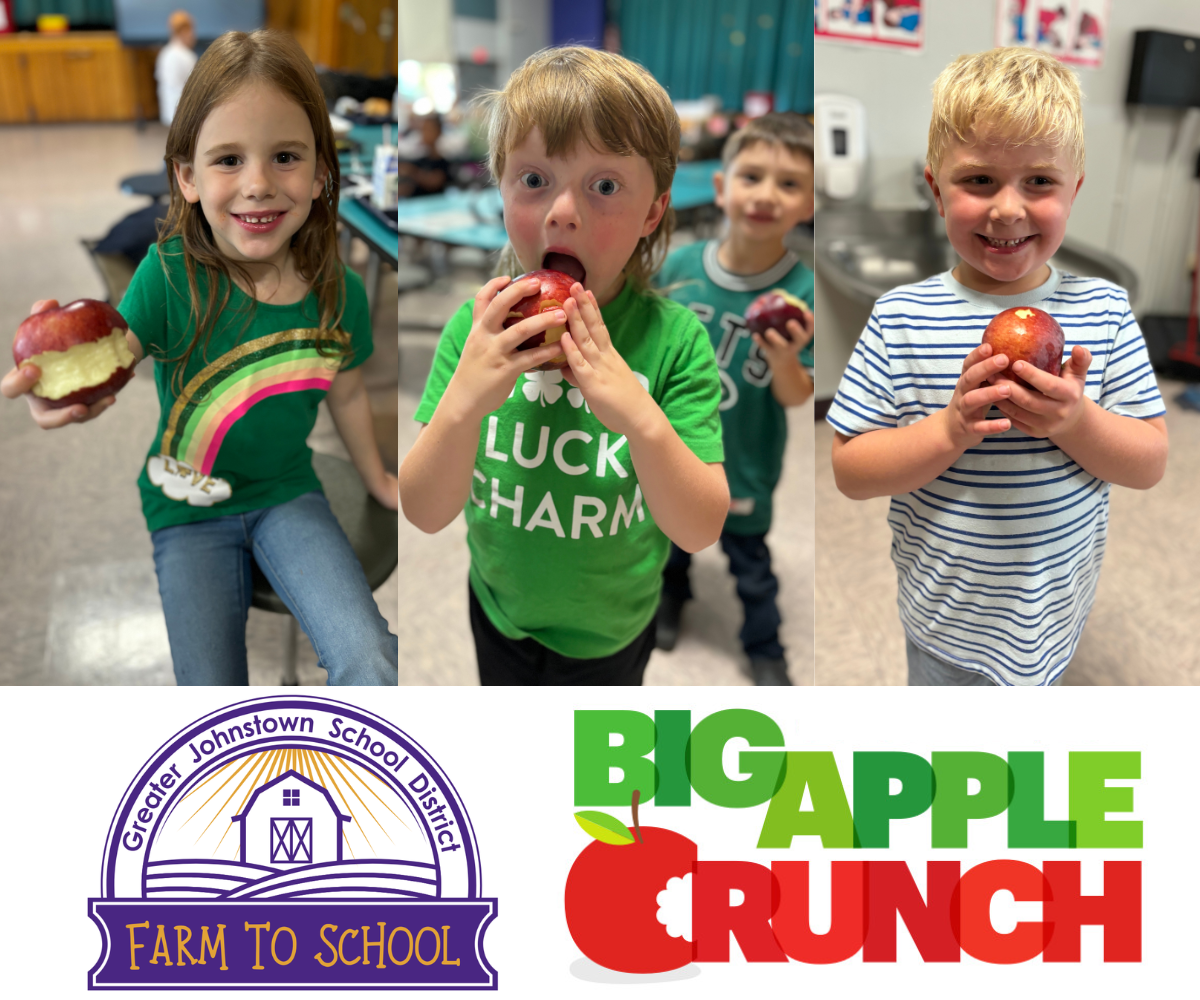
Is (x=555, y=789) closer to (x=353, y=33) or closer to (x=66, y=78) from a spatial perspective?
(x=353, y=33)

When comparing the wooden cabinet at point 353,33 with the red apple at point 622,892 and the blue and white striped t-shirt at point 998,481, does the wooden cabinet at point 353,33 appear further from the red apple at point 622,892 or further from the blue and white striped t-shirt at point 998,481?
the red apple at point 622,892

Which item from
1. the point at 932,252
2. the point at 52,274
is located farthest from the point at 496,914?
the point at 52,274

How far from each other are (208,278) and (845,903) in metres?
0.98

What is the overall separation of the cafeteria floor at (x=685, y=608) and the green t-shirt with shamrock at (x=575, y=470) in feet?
1.89

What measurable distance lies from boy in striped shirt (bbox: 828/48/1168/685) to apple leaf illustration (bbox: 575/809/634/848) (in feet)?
1.44

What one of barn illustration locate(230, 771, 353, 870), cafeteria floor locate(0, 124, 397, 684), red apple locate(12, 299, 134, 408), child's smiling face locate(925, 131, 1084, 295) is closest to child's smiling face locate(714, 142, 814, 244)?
cafeteria floor locate(0, 124, 397, 684)

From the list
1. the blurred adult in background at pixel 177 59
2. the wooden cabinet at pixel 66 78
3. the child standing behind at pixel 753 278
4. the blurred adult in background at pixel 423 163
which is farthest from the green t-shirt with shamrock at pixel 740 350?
the wooden cabinet at pixel 66 78

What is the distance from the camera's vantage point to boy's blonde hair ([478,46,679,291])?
82 centimetres

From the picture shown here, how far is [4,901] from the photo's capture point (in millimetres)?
905

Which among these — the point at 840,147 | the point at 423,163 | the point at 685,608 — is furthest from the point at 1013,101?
the point at 423,163

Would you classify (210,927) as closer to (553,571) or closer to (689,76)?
(553,571)

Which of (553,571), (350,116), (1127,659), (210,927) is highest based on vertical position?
(350,116)

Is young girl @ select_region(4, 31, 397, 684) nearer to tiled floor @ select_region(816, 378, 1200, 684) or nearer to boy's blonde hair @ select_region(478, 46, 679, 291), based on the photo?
boy's blonde hair @ select_region(478, 46, 679, 291)

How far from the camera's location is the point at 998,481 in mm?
938
